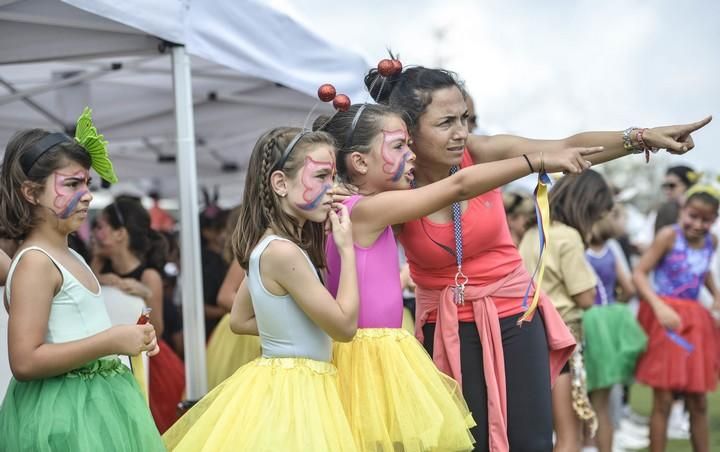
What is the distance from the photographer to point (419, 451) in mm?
Result: 2922

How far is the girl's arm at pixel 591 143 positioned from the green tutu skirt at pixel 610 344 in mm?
2981

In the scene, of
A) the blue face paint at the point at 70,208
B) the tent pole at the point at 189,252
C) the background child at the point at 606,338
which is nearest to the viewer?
the blue face paint at the point at 70,208

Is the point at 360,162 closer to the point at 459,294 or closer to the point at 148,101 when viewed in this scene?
the point at 459,294

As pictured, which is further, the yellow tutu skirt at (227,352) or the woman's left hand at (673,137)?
the yellow tutu skirt at (227,352)

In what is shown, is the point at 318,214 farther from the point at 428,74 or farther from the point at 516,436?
the point at 516,436

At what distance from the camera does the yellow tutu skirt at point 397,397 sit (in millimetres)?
2928

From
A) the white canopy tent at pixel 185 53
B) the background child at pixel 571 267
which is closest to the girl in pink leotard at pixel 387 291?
the white canopy tent at pixel 185 53

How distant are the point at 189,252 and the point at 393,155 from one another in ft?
5.07

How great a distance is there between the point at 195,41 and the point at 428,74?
1.26 m

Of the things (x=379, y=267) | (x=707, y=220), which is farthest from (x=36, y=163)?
(x=707, y=220)

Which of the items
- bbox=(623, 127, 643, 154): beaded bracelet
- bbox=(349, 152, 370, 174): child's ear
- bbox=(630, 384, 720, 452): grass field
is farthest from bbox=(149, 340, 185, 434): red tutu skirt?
bbox=(630, 384, 720, 452): grass field

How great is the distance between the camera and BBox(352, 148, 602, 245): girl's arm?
289 centimetres

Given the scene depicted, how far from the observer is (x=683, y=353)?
629cm

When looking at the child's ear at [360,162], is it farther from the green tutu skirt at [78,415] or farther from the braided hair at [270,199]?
the green tutu skirt at [78,415]
